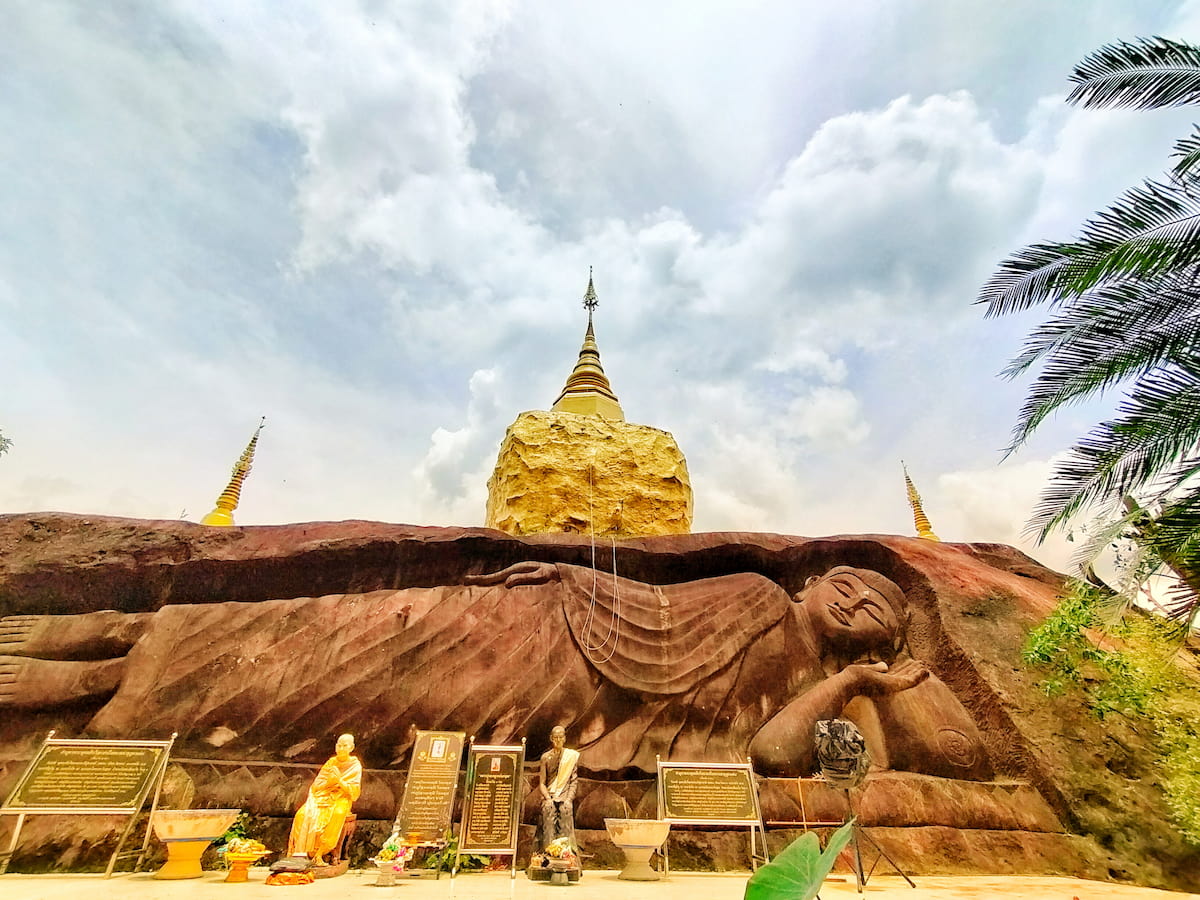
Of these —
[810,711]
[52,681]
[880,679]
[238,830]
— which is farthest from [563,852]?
[52,681]

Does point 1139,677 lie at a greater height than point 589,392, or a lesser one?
lesser

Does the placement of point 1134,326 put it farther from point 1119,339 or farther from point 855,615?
point 855,615

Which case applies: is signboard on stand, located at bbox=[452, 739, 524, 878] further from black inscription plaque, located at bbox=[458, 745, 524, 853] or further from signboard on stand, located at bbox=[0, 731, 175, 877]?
signboard on stand, located at bbox=[0, 731, 175, 877]

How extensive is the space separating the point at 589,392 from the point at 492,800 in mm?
10896

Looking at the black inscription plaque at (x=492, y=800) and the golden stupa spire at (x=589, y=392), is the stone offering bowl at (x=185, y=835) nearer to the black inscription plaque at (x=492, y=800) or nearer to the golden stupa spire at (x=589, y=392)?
the black inscription plaque at (x=492, y=800)

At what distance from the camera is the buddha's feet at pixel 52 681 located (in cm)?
618

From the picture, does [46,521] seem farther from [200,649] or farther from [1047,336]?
[1047,336]

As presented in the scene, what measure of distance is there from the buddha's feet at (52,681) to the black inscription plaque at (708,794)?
5.66 m

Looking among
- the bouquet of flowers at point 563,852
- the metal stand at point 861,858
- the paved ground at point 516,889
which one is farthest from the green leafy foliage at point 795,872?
the bouquet of flowers at point 563,852

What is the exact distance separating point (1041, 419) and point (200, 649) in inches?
339

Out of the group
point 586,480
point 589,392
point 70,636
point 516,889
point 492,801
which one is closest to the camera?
point 516,889

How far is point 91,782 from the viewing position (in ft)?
17.2

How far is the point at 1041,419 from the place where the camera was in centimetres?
559

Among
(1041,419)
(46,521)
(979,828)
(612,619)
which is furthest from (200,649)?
(1041,419)
